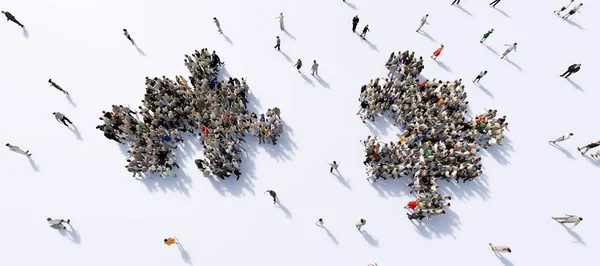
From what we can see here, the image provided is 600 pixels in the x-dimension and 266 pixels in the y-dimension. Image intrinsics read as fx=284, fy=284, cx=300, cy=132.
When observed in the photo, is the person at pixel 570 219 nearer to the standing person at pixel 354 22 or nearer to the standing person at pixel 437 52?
the standing person at pixel 437 52

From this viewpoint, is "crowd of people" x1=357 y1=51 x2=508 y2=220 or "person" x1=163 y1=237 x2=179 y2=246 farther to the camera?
"crowd of people" x1=357 y1=51 x2=508 y2=220

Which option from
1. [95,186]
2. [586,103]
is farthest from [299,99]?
[586,103]

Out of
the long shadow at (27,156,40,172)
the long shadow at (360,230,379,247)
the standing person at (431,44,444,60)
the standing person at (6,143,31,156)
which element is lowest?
the long shadow at (360,230,379,247)

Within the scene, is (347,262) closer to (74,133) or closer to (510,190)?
(510,190)

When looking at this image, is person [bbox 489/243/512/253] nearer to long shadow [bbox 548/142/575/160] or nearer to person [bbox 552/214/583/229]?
person [bbox 552/214/583/229]

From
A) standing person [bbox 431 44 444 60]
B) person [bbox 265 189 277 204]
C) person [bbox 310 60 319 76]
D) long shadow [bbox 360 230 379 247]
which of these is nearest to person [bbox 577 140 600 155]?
standing person [bbox 431 44 444 60]

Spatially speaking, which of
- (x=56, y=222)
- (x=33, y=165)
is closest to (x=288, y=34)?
(x=33, y=165)
